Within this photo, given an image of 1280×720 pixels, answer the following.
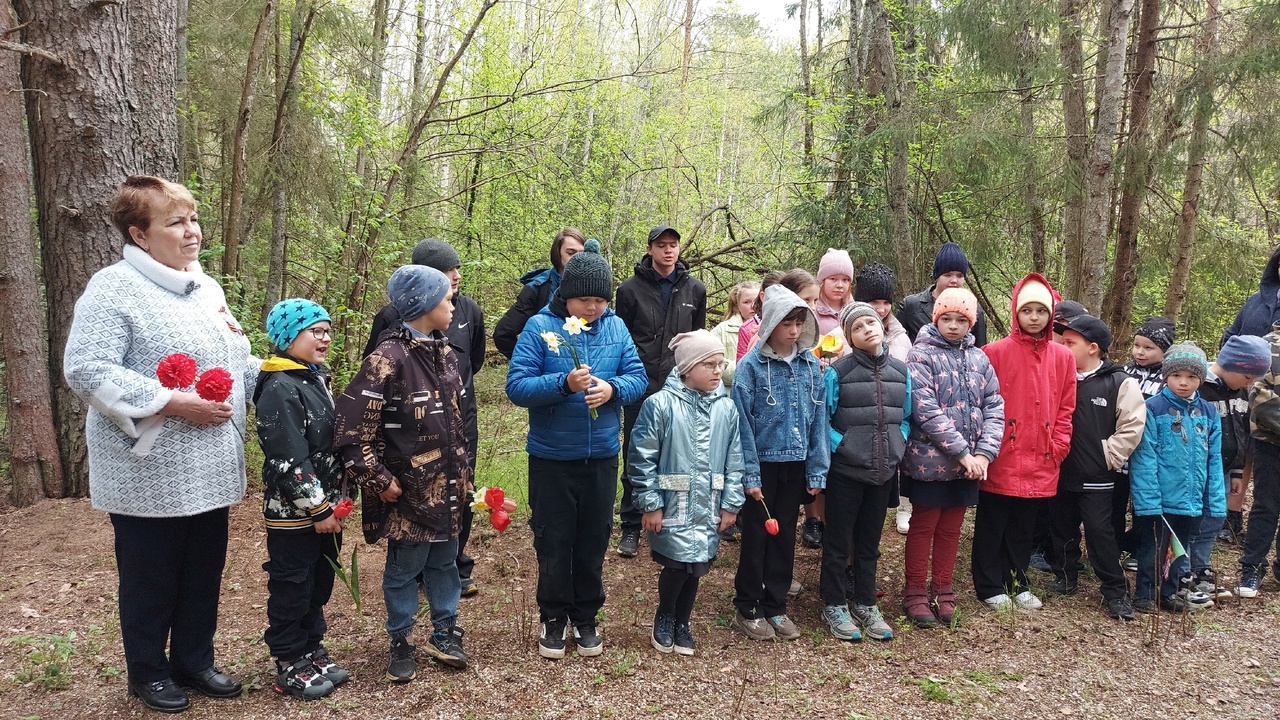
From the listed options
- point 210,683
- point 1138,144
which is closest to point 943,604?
point 210,683

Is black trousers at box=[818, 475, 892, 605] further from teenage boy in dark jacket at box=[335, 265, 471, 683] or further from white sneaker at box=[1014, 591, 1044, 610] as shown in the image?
teenage boy in dark jacket at box=[335, 265, 471, 683]

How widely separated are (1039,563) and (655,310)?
3295mm

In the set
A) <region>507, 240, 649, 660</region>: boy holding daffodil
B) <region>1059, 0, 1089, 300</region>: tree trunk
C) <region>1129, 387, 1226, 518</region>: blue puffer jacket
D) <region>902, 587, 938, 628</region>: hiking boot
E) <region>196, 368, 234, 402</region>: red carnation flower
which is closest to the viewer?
<region>196, 368, 234, 402</region>: red carnation flower

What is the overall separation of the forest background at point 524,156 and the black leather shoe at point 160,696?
3.17 m

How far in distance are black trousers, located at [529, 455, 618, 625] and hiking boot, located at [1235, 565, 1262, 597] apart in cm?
426

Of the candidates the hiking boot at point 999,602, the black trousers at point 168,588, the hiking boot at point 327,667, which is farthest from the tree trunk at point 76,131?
the hiking boot at point 999,602

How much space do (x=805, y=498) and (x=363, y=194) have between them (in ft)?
18.9

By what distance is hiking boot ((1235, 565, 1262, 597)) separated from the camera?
474 centimetres

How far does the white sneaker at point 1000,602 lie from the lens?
4445 millimetres

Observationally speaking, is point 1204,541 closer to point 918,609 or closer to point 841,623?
point 918,609

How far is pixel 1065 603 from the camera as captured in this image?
4.62 metres

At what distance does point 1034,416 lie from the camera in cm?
438

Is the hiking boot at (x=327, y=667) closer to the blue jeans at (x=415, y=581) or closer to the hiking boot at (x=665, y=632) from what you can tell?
the blue jeans at (x=415, y=581)

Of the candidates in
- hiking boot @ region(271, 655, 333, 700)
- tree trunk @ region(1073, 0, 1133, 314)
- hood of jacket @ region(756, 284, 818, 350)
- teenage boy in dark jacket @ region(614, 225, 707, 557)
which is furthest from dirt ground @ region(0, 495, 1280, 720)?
tree trunk @ region(1073, 0, 1133, 314)
